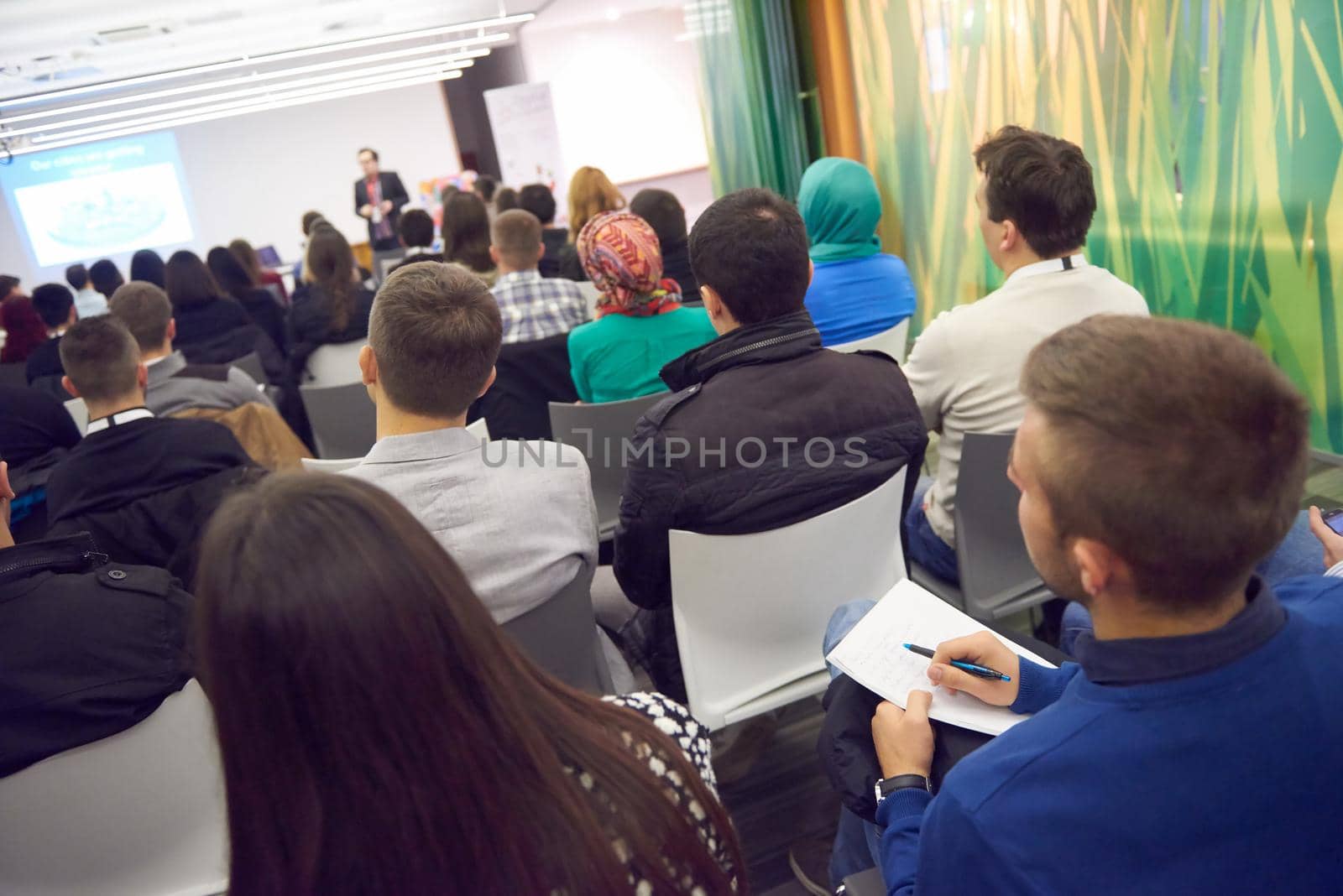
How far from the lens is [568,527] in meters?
1.67

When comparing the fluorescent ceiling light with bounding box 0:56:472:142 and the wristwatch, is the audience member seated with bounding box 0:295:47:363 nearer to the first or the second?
the fluorescent ceiling light with bounding box 0:56:472:142

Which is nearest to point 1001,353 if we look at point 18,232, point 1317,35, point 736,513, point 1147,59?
point 736,513

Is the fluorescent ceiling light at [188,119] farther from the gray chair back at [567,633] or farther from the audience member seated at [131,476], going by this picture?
the gray chair back at [567,633]

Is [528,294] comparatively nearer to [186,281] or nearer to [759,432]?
[759,432]

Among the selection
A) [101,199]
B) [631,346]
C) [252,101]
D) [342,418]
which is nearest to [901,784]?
[631,346]

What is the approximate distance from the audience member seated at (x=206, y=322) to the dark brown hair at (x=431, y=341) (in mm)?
3036

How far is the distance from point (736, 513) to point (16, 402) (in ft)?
8.13

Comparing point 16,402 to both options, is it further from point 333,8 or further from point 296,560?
point 333,8

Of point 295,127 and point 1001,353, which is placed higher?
point 295,127

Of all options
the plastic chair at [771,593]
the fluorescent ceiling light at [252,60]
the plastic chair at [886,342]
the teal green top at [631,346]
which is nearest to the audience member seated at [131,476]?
the teal green top at [631,346]

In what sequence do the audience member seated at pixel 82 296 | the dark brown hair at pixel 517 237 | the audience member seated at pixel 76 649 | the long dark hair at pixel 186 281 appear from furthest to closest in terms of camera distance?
the audience member seated at pixel 82 296
the long dark hair at pixel 186 281
the dark brown hair at pixel 517 237
the audience member seated at pixel 76 649

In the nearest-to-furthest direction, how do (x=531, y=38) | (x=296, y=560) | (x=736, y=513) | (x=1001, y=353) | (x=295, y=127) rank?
(x=296, y=560)
(x=736, y=513)
(x=1001, y=353)
(x=531, y=38)
(x=295, y=127)

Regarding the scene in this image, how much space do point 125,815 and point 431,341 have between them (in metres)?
0.91

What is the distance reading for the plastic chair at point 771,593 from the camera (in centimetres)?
163
